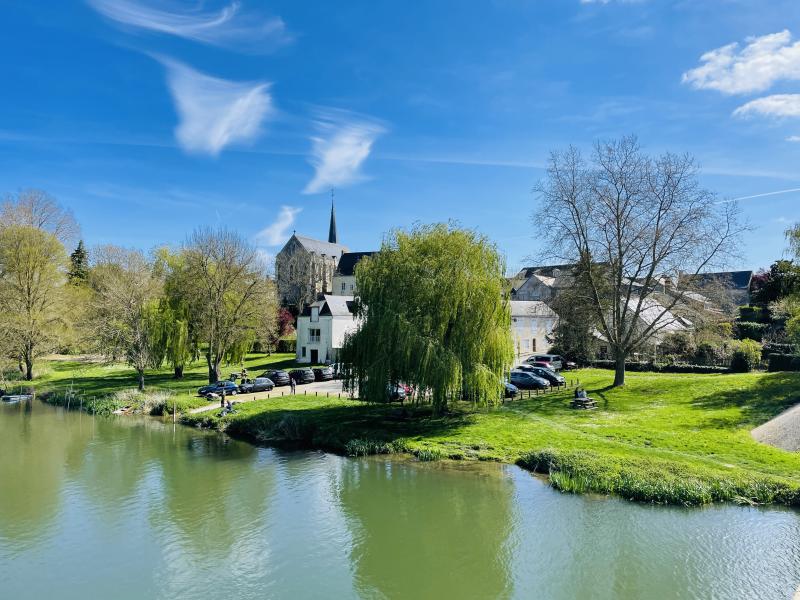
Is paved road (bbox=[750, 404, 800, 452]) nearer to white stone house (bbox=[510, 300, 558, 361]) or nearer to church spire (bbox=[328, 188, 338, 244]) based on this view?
white stone house (bbox=[510, 300, 558, 361])

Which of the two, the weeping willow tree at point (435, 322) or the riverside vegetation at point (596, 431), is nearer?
the riverside vegetation at point (596, 431)

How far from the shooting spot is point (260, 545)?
52.0 ft

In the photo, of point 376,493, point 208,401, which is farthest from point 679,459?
point 208,401

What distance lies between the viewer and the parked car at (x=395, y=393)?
88.5 ft

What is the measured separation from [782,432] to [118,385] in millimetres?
44591

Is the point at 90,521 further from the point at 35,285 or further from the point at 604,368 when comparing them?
the point at 604,368

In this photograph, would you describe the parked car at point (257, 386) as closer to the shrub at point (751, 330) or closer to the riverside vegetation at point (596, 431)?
the riverside vegetation at point (596, 431)

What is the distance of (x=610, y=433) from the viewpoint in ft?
82.8

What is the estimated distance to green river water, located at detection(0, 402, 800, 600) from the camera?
13.5 meters

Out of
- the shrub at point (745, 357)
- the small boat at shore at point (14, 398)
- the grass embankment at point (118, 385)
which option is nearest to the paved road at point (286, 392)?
the grass embankment at point (118, 385)

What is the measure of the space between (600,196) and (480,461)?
65.9 ft

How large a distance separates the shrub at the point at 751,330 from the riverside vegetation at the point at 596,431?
813 inches

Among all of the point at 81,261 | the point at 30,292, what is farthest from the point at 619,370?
the point at 81,261

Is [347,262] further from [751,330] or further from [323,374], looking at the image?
[751,330]
